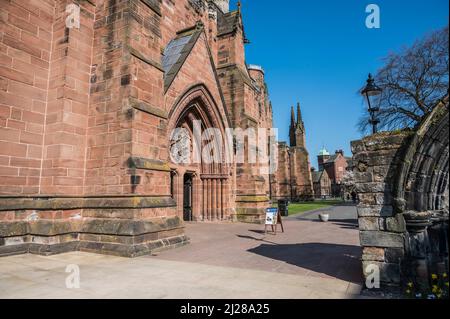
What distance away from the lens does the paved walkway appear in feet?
12.6

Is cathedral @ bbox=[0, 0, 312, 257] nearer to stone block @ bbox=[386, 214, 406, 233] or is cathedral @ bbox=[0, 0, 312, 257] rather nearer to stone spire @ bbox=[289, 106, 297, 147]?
stone block @ bbox=[386, 214, 406, 233]

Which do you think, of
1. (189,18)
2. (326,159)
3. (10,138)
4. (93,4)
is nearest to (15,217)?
(10,138)

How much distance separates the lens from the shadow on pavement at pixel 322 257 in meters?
4.97

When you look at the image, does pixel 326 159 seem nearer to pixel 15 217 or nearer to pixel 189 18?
pixel 189 18

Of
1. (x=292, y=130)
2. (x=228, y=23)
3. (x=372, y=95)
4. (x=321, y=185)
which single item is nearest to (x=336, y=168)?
(x=321, y=185)

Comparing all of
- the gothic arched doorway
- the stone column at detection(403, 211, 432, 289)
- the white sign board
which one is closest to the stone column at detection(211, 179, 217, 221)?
the gothic arched doorway

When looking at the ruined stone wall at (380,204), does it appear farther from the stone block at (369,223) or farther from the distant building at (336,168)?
the distant building at (336,168)

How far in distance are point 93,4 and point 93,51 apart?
1538 mm

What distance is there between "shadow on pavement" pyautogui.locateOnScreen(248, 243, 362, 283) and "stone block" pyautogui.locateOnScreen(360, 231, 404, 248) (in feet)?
A: 2.23

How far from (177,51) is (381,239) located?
10.9m

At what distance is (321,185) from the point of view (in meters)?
81.9

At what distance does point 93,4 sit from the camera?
28.0ft
